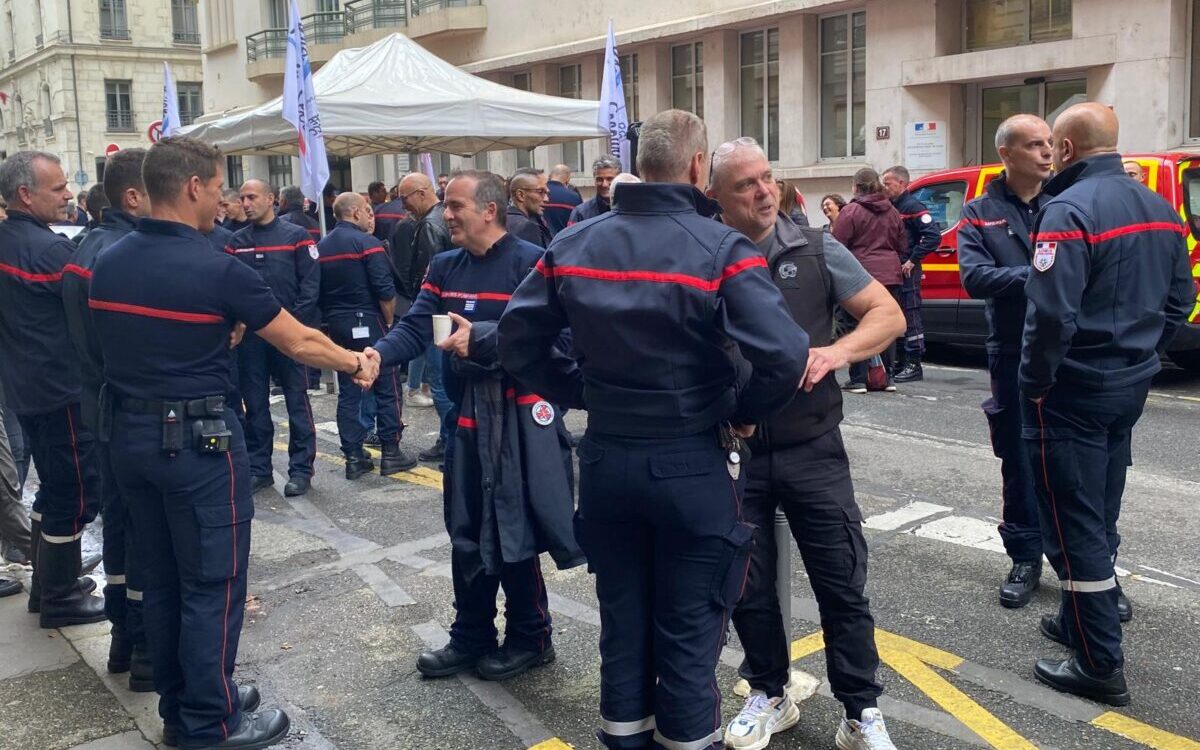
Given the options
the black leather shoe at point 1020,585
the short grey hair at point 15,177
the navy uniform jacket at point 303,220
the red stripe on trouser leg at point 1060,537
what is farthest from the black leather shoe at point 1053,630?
the navy uniform jacket at point 303,220

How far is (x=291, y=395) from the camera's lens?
7785 mm

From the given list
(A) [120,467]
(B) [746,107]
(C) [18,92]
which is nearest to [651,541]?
(A) [120,467]

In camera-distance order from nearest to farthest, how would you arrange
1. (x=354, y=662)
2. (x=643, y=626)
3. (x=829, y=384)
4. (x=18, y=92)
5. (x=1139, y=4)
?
(x=643, y=626), (x=829, y=384), (x=354, y=662), (x=1139, y=4), (x=18, y=92)

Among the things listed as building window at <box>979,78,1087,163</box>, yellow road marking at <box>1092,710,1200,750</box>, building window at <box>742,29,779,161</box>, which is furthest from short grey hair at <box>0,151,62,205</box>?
building window at <box>742,29,779,161</box>

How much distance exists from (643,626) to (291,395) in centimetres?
509

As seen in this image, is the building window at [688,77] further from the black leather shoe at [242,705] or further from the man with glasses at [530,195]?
the black leather shoe at [242,705]

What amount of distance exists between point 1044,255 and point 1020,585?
5.62ft

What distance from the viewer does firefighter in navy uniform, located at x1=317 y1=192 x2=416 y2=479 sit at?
26.5ft

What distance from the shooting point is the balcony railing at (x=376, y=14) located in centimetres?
2750

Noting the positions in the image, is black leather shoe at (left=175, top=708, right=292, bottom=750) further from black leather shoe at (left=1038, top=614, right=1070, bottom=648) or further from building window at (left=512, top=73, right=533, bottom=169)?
building window at (left=512, top=73, right=533, bottom=169)

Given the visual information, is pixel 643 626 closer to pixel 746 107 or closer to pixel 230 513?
pixel 230 513

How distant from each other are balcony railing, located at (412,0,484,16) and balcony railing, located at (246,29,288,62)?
6.11m

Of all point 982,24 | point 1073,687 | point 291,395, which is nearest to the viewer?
point 1073,687

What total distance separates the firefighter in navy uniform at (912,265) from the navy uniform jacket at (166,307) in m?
7.84
